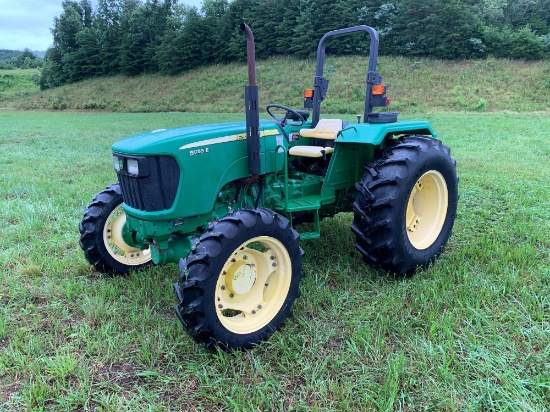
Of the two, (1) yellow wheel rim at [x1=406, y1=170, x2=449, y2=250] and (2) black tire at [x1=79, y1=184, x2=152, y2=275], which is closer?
(2) black tire at [x1=79, y1=184, x2=152, y2=275]

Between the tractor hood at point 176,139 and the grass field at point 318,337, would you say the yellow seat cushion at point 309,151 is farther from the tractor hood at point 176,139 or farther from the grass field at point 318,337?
the grass field at point 318,337

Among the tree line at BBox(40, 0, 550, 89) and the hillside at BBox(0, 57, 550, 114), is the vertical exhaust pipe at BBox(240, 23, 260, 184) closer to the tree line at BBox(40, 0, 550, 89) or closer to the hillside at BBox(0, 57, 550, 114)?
the hillside at BBox(0, 57, 550, 114)

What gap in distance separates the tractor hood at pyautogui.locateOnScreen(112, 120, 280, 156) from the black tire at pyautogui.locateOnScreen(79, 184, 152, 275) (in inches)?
29.6

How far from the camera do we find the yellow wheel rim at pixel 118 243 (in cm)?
346

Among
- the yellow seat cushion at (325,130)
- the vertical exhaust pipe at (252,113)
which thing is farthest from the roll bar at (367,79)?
the vertical exhaust pipe at (252,113)

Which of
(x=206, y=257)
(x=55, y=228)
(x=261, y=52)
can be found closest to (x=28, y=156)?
(x=55, y=228)

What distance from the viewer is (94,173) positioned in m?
7.43

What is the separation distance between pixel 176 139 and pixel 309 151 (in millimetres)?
1142

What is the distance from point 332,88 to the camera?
82.9 feet

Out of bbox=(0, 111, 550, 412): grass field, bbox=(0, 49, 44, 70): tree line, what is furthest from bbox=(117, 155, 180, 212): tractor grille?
bbox=(0, 49, 44, 70): tree line

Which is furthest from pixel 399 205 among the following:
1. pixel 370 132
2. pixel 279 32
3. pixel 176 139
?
pixel 279 32

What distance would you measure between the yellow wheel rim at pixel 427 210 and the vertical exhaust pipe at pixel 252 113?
1.52 m

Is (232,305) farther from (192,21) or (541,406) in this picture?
(192,21)

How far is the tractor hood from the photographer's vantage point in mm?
2594
